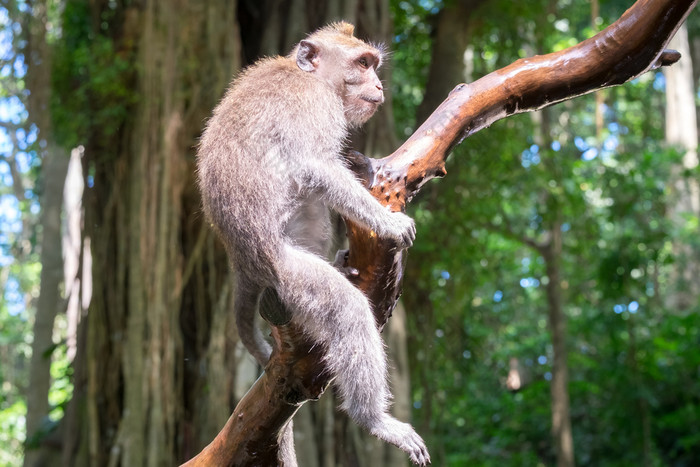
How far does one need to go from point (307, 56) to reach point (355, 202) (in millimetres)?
889

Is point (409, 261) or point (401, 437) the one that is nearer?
point (401, 437)

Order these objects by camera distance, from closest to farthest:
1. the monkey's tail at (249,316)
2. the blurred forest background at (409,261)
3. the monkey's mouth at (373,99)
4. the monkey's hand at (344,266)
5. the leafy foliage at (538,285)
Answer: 1. the monkey's hand at (344,266)
2. the monkey's tail at (249,316)
3. the monkey's mouth at (373,99)
4. the blurred forest background at (409,261)
5. the leafy foliage at (538,285)

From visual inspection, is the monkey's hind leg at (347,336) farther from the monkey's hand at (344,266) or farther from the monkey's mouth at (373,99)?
the monkey's mouth at (373,99)

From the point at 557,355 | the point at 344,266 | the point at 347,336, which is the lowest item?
the point at 557,355

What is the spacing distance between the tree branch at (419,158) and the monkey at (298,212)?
0.24ft

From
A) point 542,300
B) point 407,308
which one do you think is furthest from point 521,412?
point 407,308

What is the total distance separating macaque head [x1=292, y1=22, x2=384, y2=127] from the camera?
3.24 meters

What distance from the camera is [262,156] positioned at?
9.25 ft

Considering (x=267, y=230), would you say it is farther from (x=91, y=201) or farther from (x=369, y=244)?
(x=91, y=201)

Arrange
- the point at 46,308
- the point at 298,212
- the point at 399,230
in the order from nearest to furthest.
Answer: the point at 399,230 < the point at 298,212 < the point at 46,308

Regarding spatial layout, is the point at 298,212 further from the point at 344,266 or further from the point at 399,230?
the point at 399,230

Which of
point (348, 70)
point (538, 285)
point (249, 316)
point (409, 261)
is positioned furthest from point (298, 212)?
point (538, 285)

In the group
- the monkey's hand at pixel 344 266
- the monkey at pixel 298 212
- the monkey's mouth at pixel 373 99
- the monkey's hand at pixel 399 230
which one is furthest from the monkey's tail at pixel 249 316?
the monkey's mouth at pixel 373 99

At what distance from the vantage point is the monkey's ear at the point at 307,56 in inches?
129
